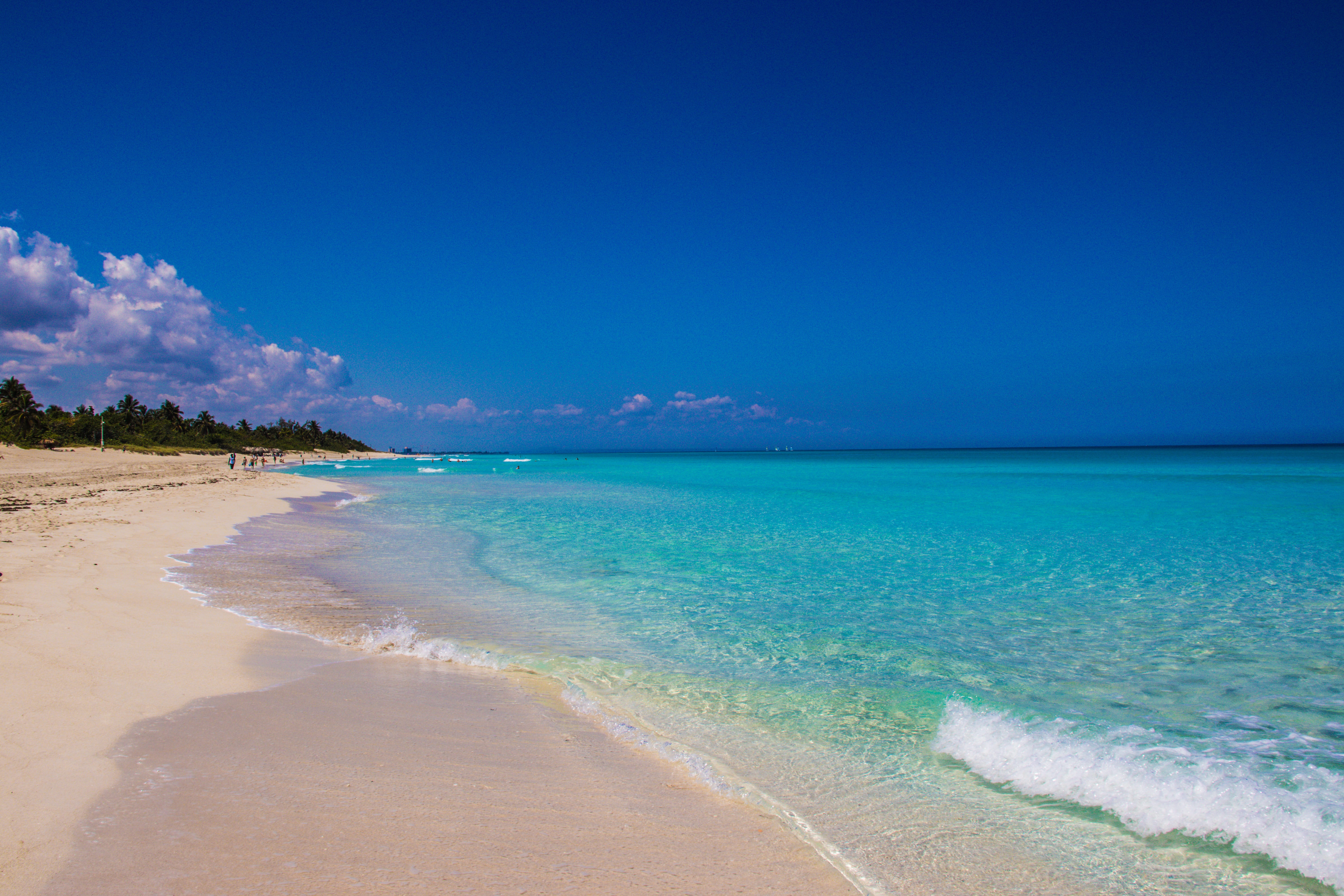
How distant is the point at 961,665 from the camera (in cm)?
721

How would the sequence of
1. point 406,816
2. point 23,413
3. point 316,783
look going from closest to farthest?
point 406,816
point 316,783
point 23,413

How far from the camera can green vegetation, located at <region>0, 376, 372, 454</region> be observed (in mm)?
69438

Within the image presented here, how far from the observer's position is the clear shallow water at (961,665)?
147 inches

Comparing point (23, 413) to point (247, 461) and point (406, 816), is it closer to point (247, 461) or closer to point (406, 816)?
point (247, 461)

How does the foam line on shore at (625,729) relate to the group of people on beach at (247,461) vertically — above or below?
Answer: below

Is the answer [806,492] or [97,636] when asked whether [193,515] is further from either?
[806,492]

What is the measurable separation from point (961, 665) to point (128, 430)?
11895 centimetres

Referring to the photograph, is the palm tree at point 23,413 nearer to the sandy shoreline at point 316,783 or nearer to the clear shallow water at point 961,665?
the clear shallow water at point 961,665

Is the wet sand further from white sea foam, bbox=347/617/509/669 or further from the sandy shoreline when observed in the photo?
white sea foam, bbox=347/617/509/669

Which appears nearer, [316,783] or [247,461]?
[316,783]

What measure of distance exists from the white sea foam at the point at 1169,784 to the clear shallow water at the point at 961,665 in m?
0.02

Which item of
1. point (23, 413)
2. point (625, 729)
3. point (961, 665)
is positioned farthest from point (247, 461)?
point (961, 665)

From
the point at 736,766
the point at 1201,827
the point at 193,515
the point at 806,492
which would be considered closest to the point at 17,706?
the point at 736,766

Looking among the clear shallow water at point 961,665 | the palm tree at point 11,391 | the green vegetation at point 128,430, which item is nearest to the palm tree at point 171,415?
the green vegetation at point 128,430
